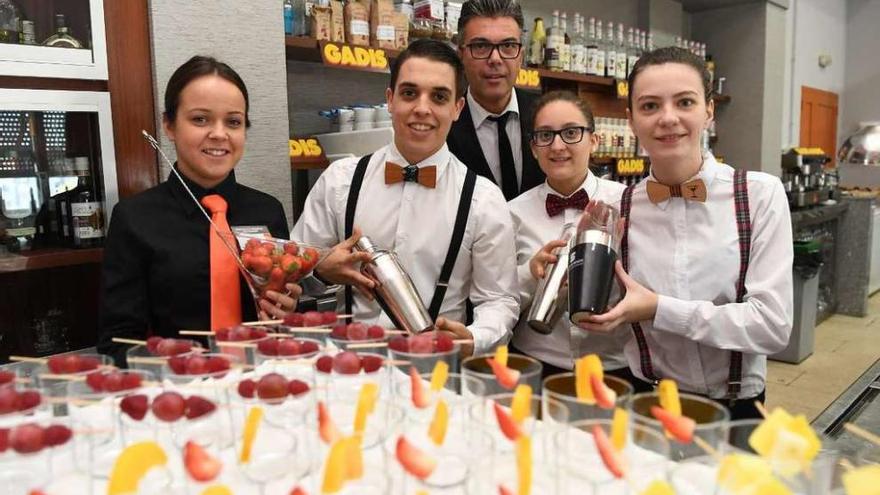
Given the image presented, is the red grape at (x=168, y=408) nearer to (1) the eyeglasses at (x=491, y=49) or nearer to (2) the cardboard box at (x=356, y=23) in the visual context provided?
(1) the eyeglasses at (x=491, y=49)

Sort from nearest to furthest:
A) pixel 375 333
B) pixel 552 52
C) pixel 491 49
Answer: pixel 375 333 → pixel 491 49 → pixel 552 52

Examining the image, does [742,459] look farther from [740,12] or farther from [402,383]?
[740,12]

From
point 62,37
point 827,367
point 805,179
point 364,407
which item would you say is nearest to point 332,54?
point 62,37

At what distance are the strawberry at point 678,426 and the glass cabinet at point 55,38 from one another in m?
2.08

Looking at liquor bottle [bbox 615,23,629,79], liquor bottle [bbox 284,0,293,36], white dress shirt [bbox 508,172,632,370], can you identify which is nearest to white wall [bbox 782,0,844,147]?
liquor bottle [bbox 615,23,629,79]

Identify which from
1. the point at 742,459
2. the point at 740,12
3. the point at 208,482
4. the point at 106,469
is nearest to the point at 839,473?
the point at 742,459

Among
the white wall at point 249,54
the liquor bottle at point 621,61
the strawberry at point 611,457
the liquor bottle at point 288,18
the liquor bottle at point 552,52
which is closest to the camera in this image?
the strawberry at point 611,457

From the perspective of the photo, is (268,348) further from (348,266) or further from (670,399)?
(670,399)

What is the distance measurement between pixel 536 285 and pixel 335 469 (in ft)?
4.50

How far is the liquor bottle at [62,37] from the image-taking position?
2131 mm

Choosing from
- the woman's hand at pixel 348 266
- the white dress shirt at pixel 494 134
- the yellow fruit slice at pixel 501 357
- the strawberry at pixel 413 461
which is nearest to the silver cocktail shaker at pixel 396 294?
the woman's hand at pixel 348 266

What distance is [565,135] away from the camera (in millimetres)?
2172

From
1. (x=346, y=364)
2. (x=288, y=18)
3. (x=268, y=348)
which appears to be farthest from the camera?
(x=288, y=18)

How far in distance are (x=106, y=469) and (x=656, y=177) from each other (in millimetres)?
1463
